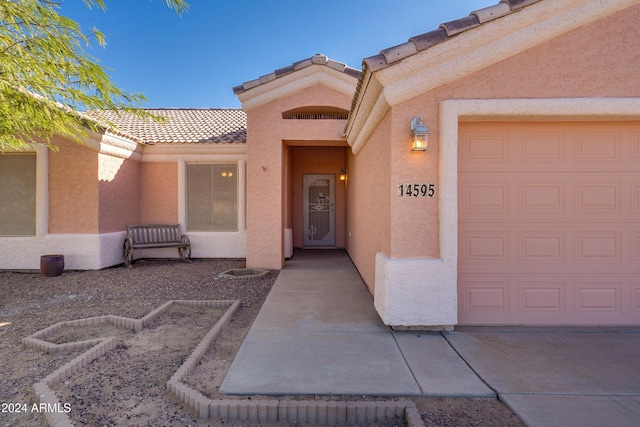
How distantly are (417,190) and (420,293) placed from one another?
1.35m

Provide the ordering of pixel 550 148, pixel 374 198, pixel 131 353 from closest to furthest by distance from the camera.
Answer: pixel 131 353 → pixel 550 148 → pixel 374 198

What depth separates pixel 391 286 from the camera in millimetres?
4215

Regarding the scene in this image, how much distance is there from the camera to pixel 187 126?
1223 centimetres

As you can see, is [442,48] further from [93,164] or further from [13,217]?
[13,217]

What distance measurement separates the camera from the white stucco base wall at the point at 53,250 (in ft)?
27.9

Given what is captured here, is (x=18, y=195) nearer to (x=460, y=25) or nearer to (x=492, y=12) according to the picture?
(x=460, y=25)

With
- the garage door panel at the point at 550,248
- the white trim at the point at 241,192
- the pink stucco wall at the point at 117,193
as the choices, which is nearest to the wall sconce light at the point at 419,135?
the garage door panel at the point at 550,248

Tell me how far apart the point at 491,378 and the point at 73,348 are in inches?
186

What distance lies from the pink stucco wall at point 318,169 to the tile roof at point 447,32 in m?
8.12

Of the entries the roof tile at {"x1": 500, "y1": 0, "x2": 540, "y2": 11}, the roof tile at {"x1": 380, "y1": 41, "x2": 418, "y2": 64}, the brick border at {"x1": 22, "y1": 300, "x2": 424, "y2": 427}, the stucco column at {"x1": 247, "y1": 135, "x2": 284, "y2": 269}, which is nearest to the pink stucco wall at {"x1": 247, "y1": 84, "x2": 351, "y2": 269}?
the stucco column at {"x1": 247, "y1": 135, "x2": 284, "y2": 269}

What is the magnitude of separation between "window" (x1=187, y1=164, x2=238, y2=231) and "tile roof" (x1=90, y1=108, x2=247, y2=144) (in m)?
0.94

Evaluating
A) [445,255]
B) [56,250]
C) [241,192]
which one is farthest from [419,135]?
[56,250]

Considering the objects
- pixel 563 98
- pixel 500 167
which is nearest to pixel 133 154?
pixel 500 167

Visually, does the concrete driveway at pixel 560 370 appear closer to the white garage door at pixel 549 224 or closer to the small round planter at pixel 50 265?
the white garage door at pixel 549 224
